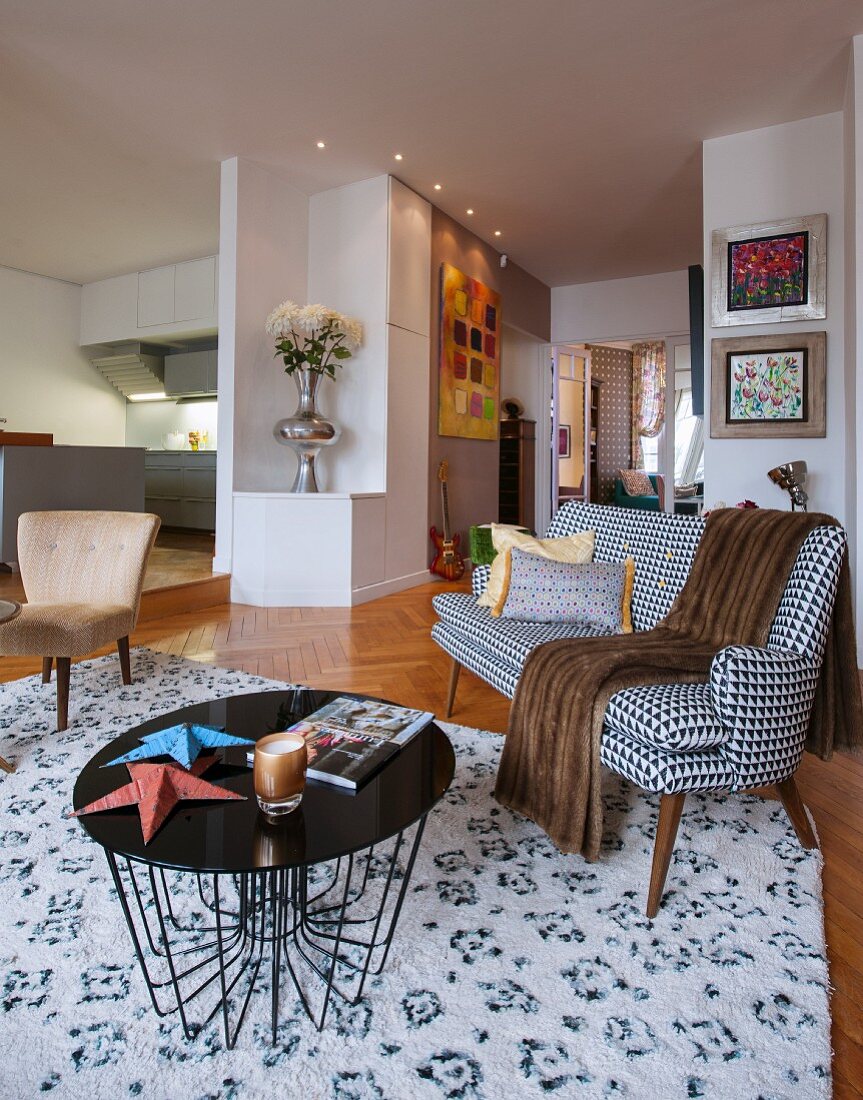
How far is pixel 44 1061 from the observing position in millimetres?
1043

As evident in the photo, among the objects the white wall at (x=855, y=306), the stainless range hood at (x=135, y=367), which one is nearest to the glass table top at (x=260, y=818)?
the white wall at (x=855, y=306)

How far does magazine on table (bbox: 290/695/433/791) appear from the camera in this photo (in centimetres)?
123

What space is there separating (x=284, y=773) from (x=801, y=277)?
4.19m

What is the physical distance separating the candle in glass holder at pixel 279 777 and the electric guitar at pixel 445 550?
4.50 m

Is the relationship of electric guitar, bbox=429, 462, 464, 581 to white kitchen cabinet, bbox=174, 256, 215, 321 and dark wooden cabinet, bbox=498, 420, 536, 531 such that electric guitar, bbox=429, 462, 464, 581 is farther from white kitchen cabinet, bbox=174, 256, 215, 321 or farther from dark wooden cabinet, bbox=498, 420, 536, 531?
white kitchen cabinet, bbox=174, 256, 215, 321

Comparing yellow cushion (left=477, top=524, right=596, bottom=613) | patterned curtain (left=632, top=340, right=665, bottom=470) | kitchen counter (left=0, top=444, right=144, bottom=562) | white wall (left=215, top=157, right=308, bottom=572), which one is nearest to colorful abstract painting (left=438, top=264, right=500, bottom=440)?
white wall (left=215, top=157, right=308, bottom=572)

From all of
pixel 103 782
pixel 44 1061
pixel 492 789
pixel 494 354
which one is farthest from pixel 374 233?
pixel 44 1061

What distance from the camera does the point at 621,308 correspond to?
285 inches

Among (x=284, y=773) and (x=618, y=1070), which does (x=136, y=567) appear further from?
(x=618, y=1070)

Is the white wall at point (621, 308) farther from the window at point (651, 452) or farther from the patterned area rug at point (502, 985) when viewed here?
the patterned area rug at point (502, 985)

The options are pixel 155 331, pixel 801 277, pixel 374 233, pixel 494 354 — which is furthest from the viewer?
pixel 155 331

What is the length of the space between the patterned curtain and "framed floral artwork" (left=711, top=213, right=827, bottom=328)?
508cm

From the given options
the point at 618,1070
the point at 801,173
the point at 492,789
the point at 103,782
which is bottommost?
the point at 618,1070

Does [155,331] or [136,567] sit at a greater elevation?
[155,331]
